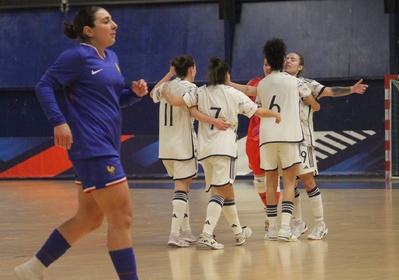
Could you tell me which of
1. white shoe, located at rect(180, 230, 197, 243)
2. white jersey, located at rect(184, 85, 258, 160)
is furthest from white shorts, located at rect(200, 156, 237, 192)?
white shoe, located at rect(180, 230, 197, 243)

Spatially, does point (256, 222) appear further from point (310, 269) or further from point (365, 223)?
point (310, 269)

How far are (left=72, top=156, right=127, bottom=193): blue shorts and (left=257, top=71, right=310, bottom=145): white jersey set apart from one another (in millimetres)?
3383

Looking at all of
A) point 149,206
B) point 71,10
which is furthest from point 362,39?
point 149,206

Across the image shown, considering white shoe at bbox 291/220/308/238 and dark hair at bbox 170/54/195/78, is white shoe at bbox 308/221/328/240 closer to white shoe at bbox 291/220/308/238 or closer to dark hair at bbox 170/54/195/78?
white shoe at bbox 291/220/308/238

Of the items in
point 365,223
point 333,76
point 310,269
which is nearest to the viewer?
point 310,269

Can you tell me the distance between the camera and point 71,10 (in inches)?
876

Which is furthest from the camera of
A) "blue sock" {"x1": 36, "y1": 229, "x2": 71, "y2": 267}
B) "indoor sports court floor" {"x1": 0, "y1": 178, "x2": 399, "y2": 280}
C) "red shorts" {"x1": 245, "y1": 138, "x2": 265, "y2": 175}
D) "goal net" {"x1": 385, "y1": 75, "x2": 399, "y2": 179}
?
"goal net" {"x1": 385, "y1": 75, "x2": 399, "y2": 179}

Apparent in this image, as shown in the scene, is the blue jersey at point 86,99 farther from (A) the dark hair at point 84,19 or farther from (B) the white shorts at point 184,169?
(B) the white shorts at point 184,169

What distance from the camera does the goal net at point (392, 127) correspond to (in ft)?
61.0

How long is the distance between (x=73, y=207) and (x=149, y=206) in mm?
1058

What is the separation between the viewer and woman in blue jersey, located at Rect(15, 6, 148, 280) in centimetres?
575

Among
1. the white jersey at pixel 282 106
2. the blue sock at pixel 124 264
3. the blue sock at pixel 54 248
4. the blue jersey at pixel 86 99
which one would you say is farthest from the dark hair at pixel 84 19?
the white jersey at pixel 282 106

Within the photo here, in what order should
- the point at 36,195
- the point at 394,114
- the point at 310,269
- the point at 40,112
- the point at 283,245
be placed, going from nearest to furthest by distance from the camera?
the point at 310,269, the point at 283,245, the point at 36,195, the point at 394,114, the point at 40,112

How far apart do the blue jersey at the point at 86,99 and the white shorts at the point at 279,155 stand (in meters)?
3.27
